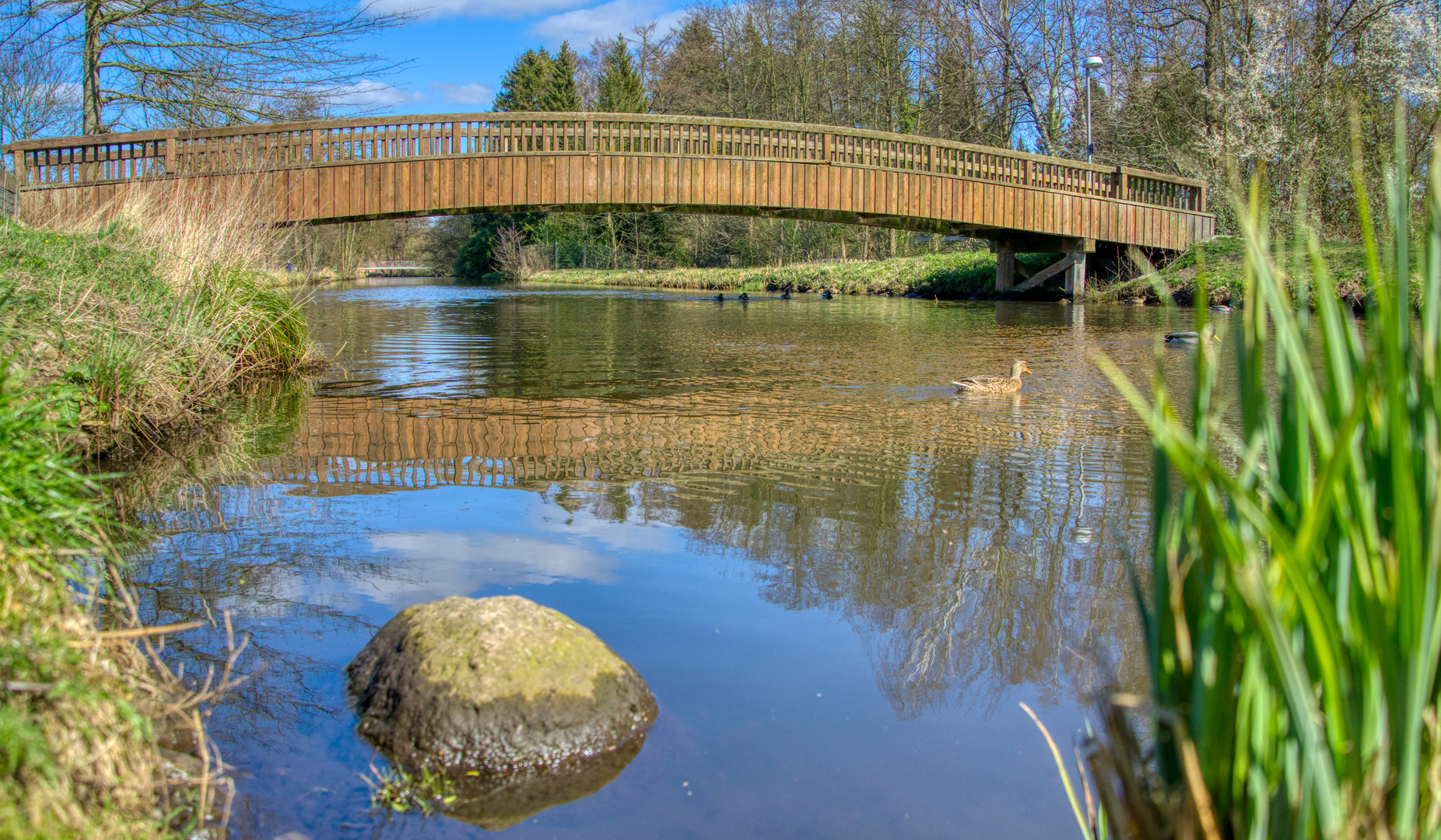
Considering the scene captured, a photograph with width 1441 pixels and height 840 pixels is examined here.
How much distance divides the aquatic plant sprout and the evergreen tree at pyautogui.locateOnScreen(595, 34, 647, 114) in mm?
48203

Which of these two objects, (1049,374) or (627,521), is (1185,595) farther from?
(1049,374)

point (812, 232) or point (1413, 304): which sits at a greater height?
point (812, 232)

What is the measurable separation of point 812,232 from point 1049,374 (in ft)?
98.1

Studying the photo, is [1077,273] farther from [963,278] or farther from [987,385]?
[987,385]

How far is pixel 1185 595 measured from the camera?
1.58 metres

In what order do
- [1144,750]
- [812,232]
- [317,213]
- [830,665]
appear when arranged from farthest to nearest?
[812,232] < [317,213] < [830,665] < [1144,750]

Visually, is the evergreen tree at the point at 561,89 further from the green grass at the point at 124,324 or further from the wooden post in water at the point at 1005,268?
the green grass at the point at 124,324

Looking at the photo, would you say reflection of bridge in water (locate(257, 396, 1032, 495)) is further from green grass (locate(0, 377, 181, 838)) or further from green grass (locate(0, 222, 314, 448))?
green grass (locate(0, 377, 181, 838))

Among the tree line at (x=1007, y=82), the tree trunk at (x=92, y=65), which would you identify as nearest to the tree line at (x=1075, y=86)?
the tree line at (x=1007, y=82)

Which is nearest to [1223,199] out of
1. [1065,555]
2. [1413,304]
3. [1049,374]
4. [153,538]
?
[1413,304]

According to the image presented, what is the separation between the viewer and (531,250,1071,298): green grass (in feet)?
91.1

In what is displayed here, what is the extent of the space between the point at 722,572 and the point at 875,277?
27114 mm

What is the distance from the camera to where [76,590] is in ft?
11.4

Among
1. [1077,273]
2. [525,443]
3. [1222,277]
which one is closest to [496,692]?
[525,443]
